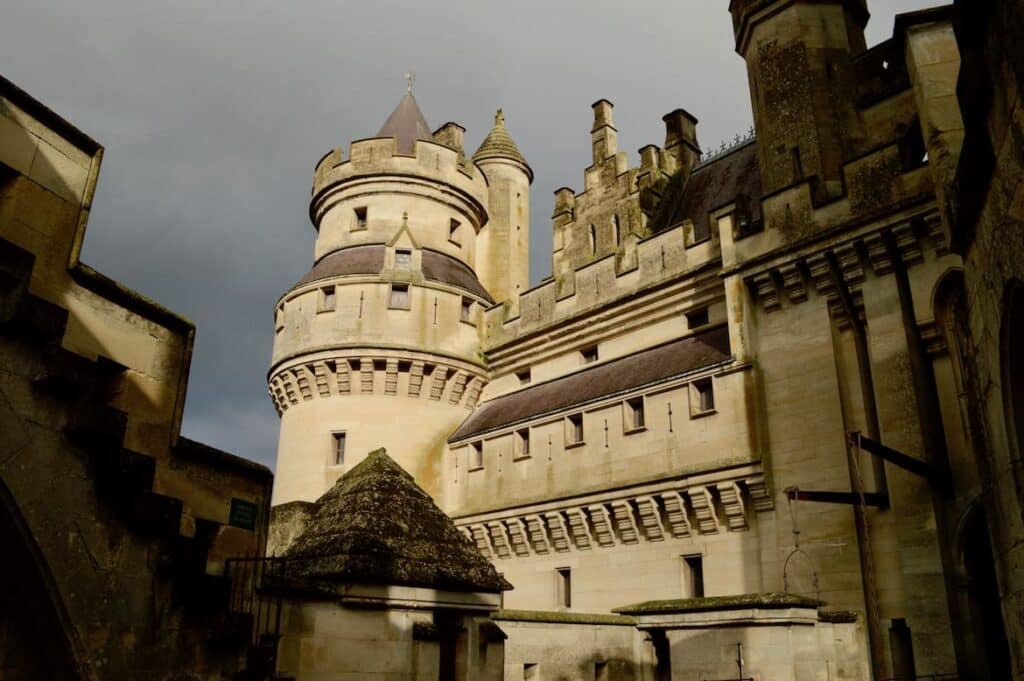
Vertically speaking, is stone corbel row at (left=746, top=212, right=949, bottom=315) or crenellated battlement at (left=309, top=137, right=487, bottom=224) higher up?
crenellated battlement at (left=309, top=137, right=487, bottom=224)

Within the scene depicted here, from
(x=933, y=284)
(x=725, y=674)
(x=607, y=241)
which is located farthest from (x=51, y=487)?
(x=607, y=241)

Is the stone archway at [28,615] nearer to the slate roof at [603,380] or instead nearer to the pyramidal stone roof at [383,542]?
the pyramidal stone roof at [383,542]

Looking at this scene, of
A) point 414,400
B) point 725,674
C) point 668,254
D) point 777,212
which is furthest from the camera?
point 414,400

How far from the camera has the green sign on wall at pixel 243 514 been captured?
300 inches

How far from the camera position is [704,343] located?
19.0m

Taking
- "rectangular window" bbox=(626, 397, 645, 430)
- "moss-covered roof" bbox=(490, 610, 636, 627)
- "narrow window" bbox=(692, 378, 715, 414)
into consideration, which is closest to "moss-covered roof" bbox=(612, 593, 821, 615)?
"moss-covered roof" bbox=(490, 610, 636, 627)

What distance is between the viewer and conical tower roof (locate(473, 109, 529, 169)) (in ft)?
107

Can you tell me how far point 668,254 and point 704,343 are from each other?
9.68ft

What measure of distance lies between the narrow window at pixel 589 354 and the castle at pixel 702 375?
0.62 feet

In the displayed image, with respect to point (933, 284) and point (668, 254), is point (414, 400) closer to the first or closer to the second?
point (668, 254)

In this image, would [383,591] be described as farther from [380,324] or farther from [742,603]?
[380,324]

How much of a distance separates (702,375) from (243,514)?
12.1 m

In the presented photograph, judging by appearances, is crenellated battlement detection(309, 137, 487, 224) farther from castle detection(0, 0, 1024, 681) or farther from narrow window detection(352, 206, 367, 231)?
narrow window detection(352, 206, 367, 231)

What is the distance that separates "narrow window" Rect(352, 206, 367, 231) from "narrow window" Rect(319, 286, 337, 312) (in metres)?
2.74
